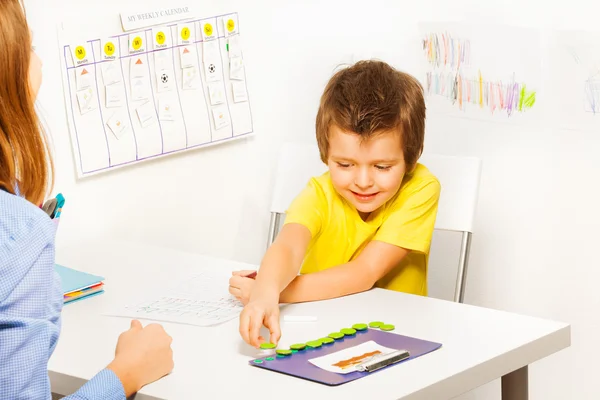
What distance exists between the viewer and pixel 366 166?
5.32 feet

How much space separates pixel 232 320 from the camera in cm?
137

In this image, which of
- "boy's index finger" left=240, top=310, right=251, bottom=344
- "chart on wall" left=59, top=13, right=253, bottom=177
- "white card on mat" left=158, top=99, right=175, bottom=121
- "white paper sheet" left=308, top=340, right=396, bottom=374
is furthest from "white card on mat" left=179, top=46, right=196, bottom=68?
"white paper sheet" left=308, top=340, right=396, bottom=374

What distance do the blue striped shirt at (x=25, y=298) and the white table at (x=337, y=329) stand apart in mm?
A: 235

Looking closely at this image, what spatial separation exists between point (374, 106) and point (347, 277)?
1.09 ft

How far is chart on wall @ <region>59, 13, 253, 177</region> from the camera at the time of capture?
188cm

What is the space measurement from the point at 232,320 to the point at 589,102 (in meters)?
0.97

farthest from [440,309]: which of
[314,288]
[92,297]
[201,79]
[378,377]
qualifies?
[201,79]

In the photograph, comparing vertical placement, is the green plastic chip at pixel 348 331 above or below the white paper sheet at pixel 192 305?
above

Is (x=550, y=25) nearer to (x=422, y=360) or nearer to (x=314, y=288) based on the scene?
(x=314, y=288)

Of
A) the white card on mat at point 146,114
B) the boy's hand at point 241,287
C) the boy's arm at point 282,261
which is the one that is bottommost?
the boy's hand at point 241,287

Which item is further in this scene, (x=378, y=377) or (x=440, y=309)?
(x=440, y=309)

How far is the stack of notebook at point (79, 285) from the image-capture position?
150cm

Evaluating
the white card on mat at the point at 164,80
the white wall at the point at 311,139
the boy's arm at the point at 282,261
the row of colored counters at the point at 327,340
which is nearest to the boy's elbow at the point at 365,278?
the boy's arm at the point at 282,261

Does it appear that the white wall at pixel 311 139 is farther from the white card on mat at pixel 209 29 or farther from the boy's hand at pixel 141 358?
the boy's hand at pixel 141 358
